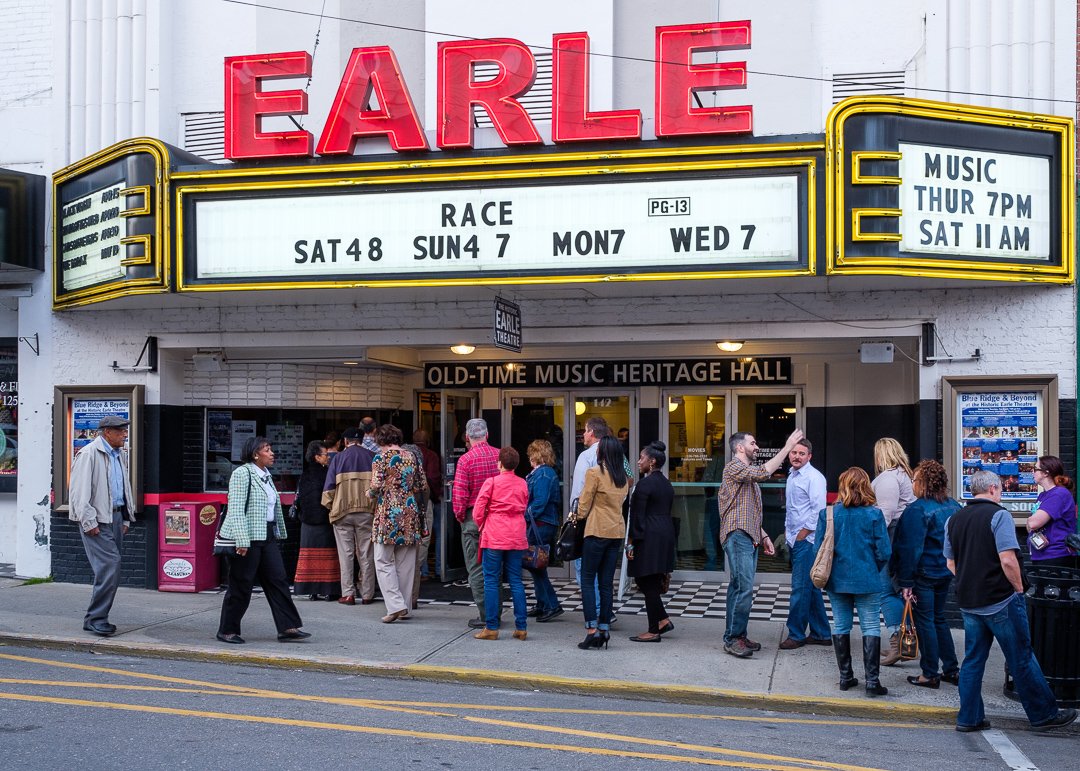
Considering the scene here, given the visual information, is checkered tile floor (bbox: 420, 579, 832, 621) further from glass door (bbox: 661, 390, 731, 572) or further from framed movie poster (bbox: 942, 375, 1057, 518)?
framed movie poster (bbox: 942, 375, 1057, 518)

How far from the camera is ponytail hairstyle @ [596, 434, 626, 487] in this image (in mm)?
9312

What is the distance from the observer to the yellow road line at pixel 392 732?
6.33 meters

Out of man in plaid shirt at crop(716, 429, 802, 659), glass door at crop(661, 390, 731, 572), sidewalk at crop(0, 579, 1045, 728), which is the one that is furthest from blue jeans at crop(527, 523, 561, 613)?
glass door at crop(661, 390, 731, 572)

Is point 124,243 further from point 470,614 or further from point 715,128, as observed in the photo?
point 715,128

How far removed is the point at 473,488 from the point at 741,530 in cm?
250

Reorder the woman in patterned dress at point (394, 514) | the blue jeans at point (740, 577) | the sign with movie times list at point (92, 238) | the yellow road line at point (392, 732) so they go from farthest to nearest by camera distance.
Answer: the sign with movie times list at point (92, 238) → the woman in patterned dress at point (394, 514) → the blue jeans at point (740, 577) → the yellow road line at point (392, 732)

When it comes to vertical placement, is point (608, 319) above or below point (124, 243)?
below

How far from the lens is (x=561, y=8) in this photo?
12.1m

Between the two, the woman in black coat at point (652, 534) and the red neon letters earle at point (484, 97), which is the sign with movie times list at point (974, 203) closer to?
the red neon letters earle at point (484, 97)

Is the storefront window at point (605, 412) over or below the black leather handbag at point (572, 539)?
over

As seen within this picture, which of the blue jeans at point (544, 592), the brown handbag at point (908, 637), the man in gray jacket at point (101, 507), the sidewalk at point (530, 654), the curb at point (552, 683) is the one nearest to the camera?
the curb at point (552, 683)

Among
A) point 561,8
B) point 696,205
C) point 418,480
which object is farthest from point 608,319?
point 561,8

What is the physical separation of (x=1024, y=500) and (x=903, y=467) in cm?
223

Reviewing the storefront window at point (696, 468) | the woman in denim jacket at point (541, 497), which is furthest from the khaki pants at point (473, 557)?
the storefront window at point (696, 468)
